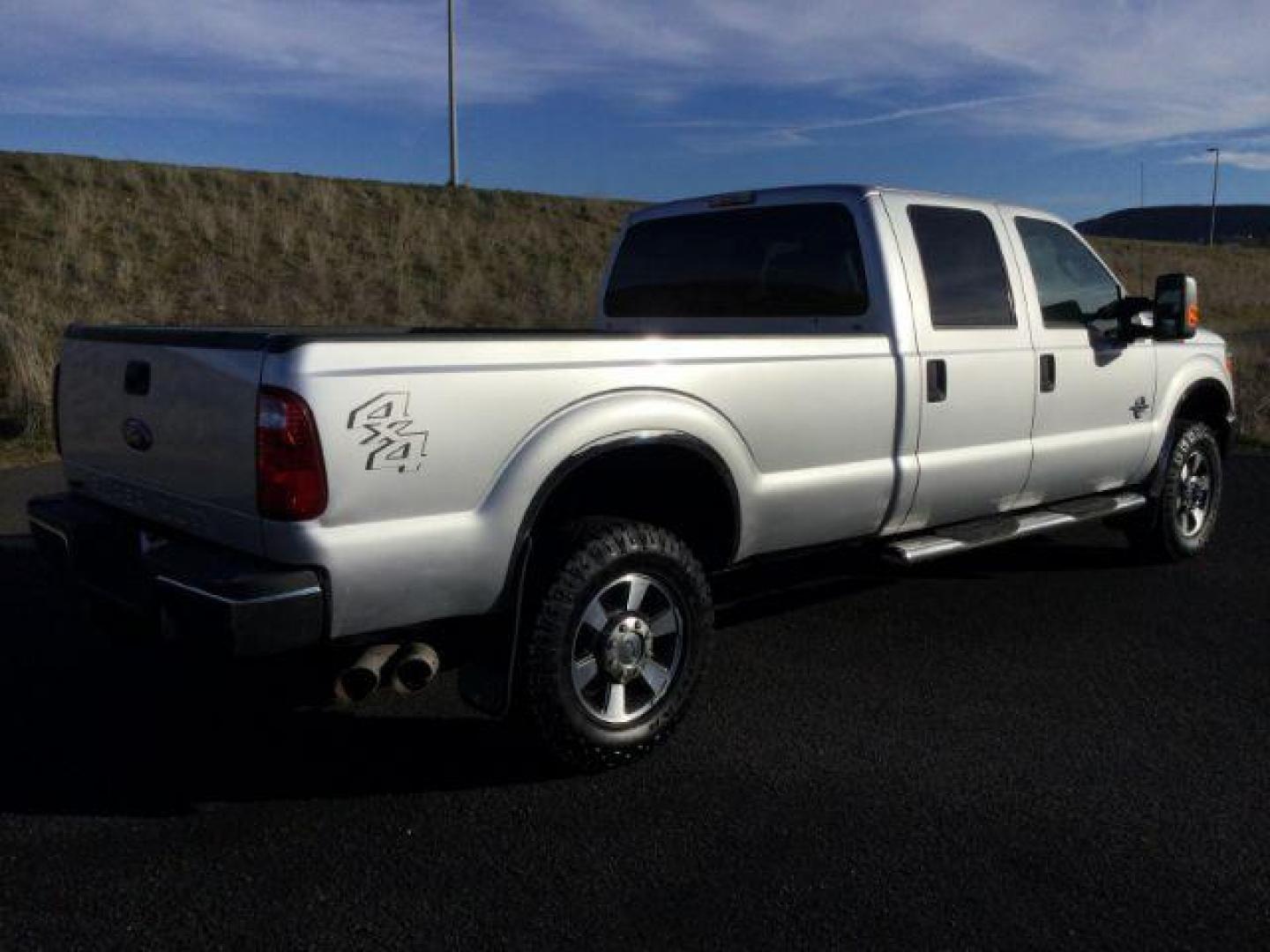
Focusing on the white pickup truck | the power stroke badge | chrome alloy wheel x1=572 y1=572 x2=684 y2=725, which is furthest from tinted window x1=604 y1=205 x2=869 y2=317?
the power stroke badge

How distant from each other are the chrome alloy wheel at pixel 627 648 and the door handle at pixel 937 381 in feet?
4.90

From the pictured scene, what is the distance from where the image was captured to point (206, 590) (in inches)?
122

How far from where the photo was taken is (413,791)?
12.0 feet

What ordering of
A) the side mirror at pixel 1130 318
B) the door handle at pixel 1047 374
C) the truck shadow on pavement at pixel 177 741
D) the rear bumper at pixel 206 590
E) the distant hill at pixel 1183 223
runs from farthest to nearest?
the distant hill at pixel 1183 223 < the side mirror at pixel 1130 318 < the door handle at pixel 1047 374 < the truck shadow on pavement at pixel 177 741 < the rear bumper at pixel 206 590

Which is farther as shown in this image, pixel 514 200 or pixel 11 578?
pixel 514 200

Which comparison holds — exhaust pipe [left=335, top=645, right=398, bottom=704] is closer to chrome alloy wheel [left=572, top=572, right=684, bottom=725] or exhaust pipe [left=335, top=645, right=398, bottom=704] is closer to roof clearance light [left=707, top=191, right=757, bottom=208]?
chrome alloy wheel [left=572, top=572, right=684, bottom=725]

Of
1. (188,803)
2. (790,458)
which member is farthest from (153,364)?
(790,458)

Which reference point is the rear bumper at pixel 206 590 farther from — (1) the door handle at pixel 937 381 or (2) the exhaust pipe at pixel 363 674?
(1) the door handle at pixel 937 381

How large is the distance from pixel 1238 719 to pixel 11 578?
552 centimetres

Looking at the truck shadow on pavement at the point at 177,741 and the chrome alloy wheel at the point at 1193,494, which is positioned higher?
the chrome alloy wheel at the point at 1193,494

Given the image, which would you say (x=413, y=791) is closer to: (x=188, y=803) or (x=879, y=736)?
(x=188, y=803)

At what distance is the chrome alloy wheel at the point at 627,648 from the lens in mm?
3734

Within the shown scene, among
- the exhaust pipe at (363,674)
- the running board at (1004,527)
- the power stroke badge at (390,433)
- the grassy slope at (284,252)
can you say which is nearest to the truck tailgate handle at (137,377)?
the power stroke badge at (390,433)

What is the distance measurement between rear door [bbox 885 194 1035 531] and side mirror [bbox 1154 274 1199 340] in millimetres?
973
